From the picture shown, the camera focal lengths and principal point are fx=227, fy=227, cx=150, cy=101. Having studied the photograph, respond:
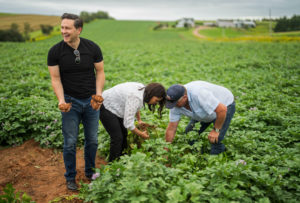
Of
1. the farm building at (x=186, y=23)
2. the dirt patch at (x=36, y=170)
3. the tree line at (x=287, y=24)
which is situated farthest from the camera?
the farm building at (x=186, y=23)

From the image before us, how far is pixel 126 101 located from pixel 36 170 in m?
2.14

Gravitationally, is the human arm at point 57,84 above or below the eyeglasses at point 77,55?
below

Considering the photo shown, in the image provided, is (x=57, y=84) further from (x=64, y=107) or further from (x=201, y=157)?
(x=201, y=157)

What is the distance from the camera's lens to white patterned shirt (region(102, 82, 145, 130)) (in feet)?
10.4

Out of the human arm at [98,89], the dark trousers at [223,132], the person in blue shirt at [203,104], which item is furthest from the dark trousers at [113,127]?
the dark trousers at [223,132]

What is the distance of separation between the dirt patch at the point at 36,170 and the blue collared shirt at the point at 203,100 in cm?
185

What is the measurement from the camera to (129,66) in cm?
1272

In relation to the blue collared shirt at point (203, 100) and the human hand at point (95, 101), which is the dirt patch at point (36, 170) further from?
the blue collared shirt at point (203, 100)

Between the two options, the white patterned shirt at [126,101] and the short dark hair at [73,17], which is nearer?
the short dark hair at [73,17]

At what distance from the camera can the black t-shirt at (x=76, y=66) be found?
2.87 meters

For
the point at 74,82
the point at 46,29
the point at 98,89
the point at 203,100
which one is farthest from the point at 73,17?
the point at 46,29

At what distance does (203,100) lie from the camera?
10.1ft

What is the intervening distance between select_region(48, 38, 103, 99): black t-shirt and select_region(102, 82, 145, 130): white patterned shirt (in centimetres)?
34

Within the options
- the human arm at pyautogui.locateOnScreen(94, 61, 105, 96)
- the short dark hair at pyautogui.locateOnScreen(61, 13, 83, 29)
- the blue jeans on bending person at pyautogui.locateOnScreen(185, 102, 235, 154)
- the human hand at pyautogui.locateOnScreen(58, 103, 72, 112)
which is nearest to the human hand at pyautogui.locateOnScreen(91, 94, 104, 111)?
the human arm at pyautogui.locateOnScreen(94, 61, 105, 96)
